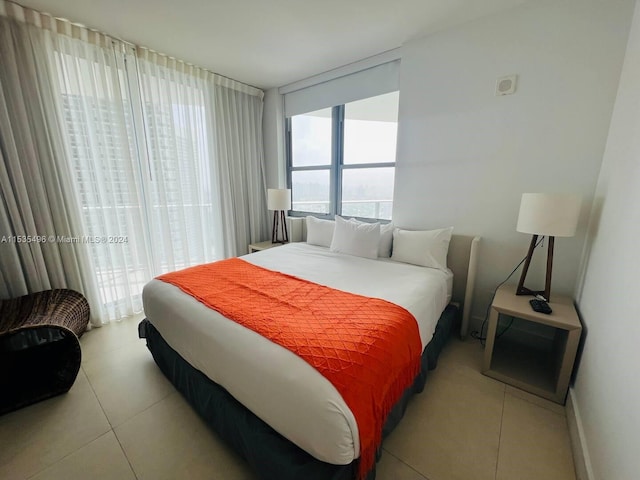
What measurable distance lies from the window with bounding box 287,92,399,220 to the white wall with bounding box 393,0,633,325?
31 centimetres

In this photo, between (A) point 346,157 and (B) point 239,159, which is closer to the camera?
(A) point 346,157

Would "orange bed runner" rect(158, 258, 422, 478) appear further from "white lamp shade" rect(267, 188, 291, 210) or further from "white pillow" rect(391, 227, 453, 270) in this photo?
"white lamp shade" rect(267, 188, 291, 210)

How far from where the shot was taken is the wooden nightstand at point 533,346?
150cm

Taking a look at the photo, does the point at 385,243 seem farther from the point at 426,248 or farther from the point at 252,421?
the point at 252,421

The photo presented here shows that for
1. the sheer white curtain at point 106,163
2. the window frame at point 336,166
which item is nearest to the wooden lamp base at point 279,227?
the window frame at point 336,166

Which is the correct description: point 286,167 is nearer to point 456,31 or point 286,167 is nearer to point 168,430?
point 456,31

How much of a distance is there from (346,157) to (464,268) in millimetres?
1807

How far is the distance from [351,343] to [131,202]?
2.54 metres

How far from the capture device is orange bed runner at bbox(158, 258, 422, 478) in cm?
97

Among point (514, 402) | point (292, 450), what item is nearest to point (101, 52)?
point (292, 450)

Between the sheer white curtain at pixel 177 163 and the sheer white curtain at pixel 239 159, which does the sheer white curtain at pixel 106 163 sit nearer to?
the sheer white curtain at pixel 177 163

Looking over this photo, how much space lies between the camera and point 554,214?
1.55 metres

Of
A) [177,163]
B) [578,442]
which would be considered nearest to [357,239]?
[578,442]

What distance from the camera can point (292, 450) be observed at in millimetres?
975
